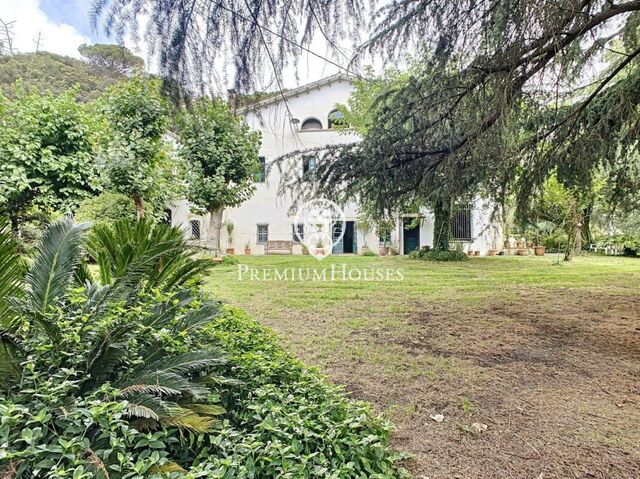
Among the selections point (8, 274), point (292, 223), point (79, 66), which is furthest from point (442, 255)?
point (8, 274)

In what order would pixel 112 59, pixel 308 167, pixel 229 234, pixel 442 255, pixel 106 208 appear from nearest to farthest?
pixel 112 59 < pixel 308 167 < pixel 106 208 < pixel 442 255 < pixel 229 234

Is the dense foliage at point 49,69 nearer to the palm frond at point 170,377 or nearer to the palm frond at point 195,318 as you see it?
the palm frond at point 195,318

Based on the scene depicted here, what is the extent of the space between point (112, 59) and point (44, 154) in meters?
7.70

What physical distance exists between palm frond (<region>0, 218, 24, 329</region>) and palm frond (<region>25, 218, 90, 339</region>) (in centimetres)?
6

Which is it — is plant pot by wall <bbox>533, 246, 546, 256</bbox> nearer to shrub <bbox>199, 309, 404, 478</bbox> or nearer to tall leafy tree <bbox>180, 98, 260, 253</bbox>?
tall leafy tree <bbox>180, 98, 260, 253</bbox>

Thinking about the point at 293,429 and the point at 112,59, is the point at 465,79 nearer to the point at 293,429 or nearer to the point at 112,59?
the point at 112,59

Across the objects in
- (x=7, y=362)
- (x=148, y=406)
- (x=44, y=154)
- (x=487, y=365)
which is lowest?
(x=487, y=365)

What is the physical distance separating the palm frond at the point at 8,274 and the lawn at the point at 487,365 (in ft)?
7.22

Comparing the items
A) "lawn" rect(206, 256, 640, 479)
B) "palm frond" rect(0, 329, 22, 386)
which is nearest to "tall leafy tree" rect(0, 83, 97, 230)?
"lawn" rect(206, 256, 640, 479)

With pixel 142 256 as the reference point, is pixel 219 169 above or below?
above

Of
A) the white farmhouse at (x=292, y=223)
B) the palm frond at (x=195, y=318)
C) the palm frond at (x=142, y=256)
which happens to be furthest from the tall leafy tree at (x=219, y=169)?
the palm frond at (x=195, y=318)

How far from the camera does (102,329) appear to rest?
1642 millimetres

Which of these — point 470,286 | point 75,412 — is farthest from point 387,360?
point 470,286

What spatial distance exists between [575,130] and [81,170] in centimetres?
953
